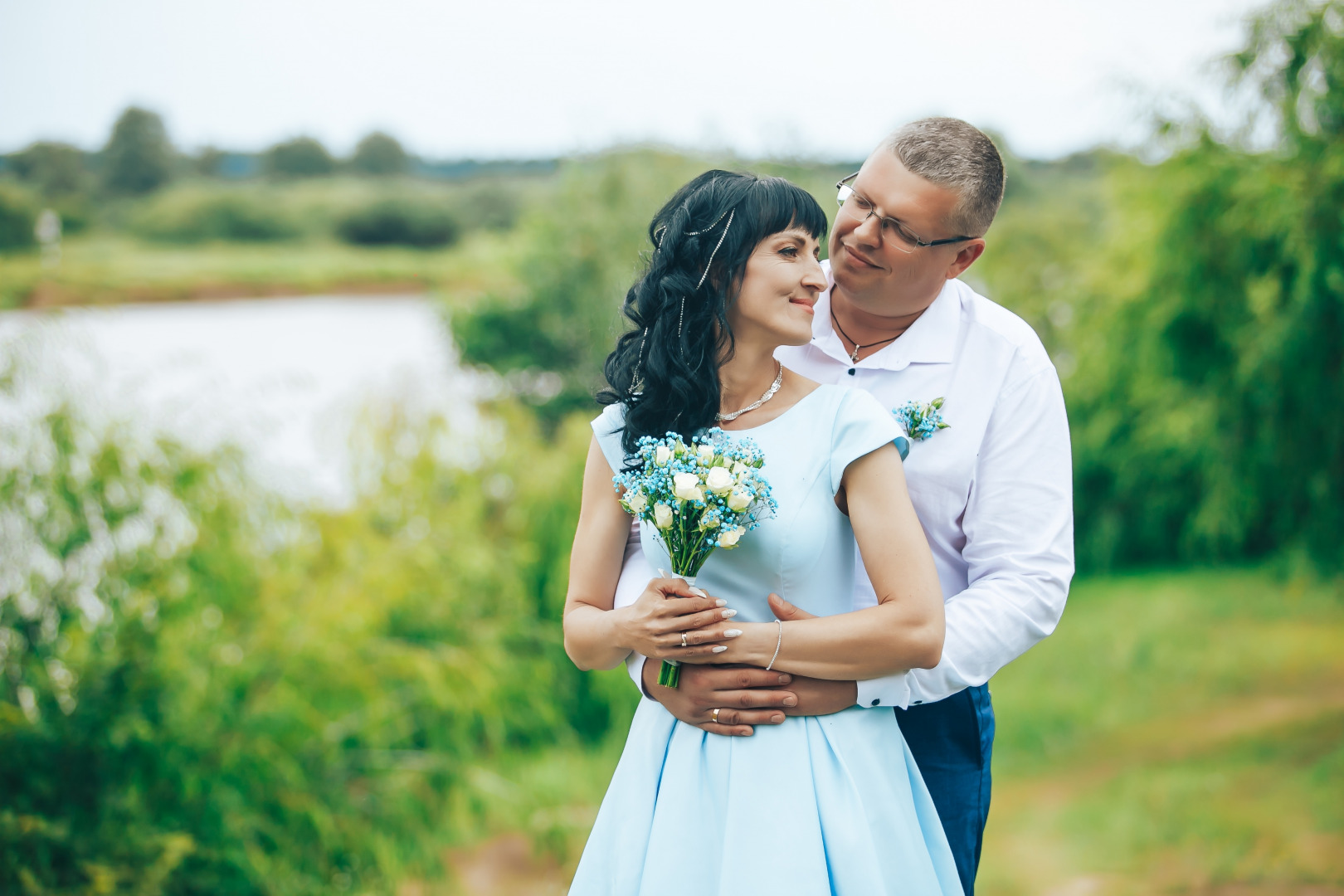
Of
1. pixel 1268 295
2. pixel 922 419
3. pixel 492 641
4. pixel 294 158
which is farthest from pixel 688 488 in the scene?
pixel 294 158

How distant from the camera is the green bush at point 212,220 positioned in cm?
1369

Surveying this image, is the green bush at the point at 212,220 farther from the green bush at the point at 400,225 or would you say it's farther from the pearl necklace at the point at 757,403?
the pearl necklace at the point at 757,403

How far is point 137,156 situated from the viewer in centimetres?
1348

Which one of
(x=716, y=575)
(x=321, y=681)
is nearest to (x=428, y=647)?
(x=321, y=681)

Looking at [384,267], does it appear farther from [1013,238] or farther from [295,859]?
[295,859]

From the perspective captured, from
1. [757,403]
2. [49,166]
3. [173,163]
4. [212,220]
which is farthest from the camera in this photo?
[212,220]

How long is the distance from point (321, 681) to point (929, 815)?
164 inches

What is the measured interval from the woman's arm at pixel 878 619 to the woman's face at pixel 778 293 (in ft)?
1.06

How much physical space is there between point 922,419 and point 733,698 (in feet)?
2.54

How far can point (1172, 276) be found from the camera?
5676 mm

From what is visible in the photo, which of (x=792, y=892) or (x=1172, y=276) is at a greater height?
(x=1172, y=276)

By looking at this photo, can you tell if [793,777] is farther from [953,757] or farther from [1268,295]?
[1268,295]

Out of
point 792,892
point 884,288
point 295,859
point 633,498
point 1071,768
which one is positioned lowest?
point 1071,768

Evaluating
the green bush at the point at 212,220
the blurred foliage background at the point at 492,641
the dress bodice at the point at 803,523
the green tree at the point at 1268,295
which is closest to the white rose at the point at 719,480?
the dress bodice at the point at 803,523
